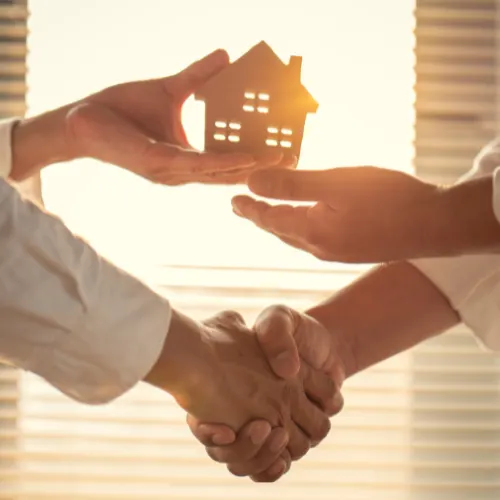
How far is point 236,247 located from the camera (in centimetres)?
172

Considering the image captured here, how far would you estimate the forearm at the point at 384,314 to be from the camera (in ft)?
3.96

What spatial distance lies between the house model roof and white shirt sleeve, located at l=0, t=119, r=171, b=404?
239mm

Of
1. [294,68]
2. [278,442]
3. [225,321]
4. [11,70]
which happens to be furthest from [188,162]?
[11,70]

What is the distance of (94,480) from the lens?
1.70 metres

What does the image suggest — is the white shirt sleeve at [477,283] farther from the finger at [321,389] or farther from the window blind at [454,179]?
the window blind at [454,179]

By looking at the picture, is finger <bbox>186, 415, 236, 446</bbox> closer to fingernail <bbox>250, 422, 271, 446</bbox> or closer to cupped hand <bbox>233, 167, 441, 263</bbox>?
fingernail <bbox>250, 422, 271, 446</bbox>

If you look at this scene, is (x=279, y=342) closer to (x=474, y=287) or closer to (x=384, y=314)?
(x=384, y=314)

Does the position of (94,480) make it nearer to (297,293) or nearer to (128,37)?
(297,293)

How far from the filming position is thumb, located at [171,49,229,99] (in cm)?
102

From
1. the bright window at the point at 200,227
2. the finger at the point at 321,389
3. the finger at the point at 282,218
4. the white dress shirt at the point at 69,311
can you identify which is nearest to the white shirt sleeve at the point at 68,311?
the white dress shirt at the point at 69,311

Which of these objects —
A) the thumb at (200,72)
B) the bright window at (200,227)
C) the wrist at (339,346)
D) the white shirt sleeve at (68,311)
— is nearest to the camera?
the white shirt sleeve at (68,311)

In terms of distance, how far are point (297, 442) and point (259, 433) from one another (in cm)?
12

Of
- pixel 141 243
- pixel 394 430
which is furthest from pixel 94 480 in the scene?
pixel 394 430

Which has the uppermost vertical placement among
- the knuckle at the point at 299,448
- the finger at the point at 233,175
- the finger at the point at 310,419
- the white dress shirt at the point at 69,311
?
the finger at the point at 233,175
